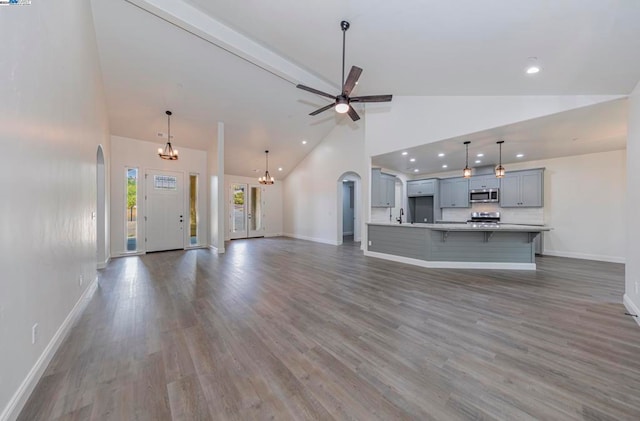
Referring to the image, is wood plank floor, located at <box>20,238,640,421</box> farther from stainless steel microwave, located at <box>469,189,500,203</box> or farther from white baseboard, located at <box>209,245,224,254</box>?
stainless steel microwave, located at <box>469,189,500,203</box>

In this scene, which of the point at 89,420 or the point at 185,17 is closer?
the point at 89,420

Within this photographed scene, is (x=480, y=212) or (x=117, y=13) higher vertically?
(x=117, y=13)

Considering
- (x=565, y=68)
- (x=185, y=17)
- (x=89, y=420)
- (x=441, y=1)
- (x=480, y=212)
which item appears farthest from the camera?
(x=480, y=212)

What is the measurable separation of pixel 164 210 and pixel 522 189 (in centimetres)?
1042

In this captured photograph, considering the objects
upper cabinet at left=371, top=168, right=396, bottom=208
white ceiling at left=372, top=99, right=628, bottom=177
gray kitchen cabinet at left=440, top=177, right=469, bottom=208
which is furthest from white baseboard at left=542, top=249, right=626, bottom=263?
upper cabinet at left=371, top=168, right=396, bottom=208

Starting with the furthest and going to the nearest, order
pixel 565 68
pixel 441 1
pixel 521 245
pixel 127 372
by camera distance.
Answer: pixel 521 245 < pixel 565 68 < pixel 441 1 < pixel 127 372

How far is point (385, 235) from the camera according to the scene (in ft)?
19.1

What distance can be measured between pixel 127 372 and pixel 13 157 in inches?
66.3

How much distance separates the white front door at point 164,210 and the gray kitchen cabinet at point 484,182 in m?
9.20

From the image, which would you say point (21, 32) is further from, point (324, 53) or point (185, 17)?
point (324, 53)

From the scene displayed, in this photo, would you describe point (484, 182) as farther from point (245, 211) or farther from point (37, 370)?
point (37, 370)

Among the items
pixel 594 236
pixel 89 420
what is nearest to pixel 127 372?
pixel 89 420

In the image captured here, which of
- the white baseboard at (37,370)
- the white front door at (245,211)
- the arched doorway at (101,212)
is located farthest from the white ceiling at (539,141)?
the arched doorway at (101,212)

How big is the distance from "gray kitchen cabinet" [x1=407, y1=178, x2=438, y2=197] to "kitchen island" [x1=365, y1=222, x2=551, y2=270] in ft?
10.9
